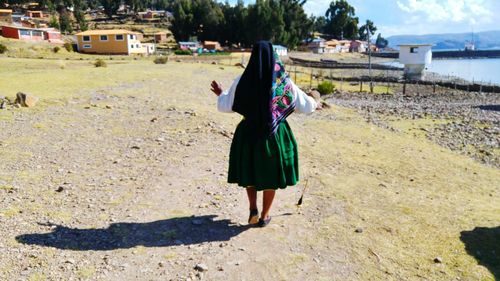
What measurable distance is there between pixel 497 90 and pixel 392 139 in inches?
1009

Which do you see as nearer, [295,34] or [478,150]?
[478,150]

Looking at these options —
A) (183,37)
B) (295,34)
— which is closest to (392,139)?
(183,37)

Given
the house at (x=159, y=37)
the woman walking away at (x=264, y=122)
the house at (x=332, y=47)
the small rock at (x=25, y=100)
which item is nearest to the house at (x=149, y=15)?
the house at (x=159, y=37)

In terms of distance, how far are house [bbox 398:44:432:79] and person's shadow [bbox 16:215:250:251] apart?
45.4 metres

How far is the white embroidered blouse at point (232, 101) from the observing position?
4328 millimetres

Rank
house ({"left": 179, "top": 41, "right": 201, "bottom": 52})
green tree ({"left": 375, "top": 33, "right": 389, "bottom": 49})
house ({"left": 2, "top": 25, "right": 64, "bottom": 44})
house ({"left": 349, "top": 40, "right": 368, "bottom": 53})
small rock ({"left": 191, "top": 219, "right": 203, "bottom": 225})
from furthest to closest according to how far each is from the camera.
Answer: green tree ({"left": 375, "top": 33, "right": 389, "bottom": 49})
house ({"left": 349, "top": 40, "right": 368, "bottom": 53})
house ({"left": 179, "top": 41, "right": 201, "bottom": 52})
house ({"left": 2, "top": 25, "right": 64, "bottom": 44})
small rock ({"left": 191, "top": 219, "right": 203, "bottom": 225})

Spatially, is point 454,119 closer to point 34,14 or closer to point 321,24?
point 34,14

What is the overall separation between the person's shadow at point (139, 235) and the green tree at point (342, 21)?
390 ft

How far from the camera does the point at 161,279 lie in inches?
148

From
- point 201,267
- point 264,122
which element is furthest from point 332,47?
point 201,267

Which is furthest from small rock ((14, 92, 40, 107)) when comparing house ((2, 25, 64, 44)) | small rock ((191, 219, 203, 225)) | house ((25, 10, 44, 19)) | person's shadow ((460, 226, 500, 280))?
house ((25, 10, 44, 19))

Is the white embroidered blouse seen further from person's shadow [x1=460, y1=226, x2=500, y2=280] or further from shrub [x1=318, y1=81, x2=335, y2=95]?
shrub [x1=318, y1=81, x2=335, y2=95]

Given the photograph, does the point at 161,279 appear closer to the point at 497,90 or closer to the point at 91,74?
the point at 91,74

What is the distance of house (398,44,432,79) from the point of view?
1809 inches
